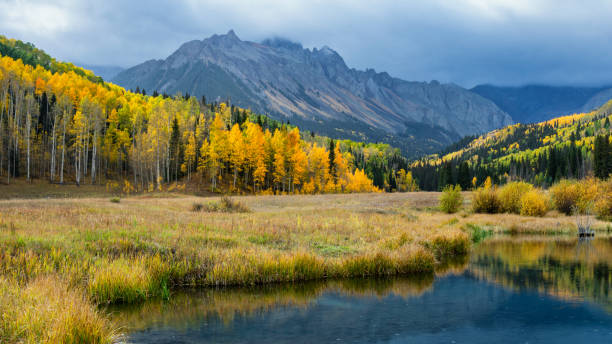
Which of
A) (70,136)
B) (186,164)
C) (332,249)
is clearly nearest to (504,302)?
(332,249)

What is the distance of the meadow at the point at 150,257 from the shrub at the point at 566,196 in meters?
33.3

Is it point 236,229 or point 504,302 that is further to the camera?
point 236,229

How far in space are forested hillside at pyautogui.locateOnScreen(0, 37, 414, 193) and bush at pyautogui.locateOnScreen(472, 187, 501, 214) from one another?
1811 inches

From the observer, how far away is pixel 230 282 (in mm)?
19062

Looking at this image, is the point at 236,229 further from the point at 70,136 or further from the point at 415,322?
the point at 70,136

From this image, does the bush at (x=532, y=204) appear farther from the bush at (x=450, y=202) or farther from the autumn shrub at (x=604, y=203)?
the bush at (x=450, y=202)

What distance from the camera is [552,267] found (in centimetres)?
2603

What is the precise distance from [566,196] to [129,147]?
84.6m

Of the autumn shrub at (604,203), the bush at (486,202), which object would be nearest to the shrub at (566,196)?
the autumn shrub at (604,203)

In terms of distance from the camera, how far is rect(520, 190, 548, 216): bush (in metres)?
53.7

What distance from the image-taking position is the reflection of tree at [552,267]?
2053 cm

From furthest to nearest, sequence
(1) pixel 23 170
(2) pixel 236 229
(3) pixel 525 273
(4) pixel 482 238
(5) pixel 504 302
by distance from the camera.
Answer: (1) pixel 23 170 → (4) pixel 482 238 → (2) pixel 236 229 → (3) pixel 525 273 → (5) pixel 504 302

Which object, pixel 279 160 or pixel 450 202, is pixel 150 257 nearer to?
pixel 450 202

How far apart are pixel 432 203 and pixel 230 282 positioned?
166 feet
